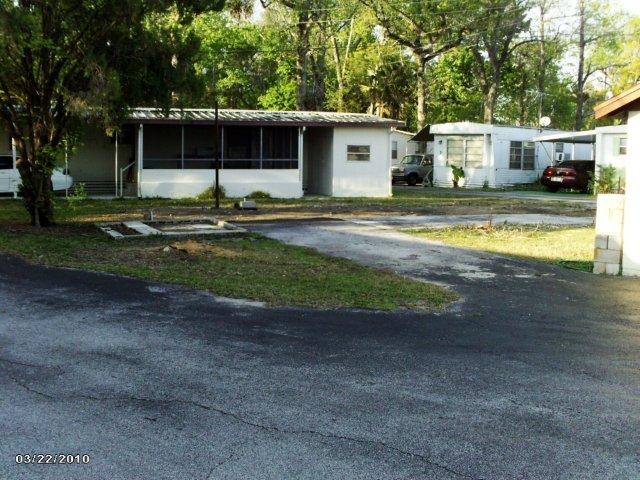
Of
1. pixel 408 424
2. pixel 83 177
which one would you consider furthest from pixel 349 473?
pixel 83 177

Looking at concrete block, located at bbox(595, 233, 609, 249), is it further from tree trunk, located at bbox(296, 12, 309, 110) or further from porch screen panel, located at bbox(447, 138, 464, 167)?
tree trunk, located at bbox(296, 12, 309, 110)

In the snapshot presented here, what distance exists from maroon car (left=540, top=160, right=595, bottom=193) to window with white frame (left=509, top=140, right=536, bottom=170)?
3490 millimetres

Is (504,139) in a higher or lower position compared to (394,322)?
higher

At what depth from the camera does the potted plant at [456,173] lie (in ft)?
115

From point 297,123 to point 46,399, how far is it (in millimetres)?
22632

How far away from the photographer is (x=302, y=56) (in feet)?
123

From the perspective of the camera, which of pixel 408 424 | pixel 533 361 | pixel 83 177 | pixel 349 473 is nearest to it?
pixel 349 473

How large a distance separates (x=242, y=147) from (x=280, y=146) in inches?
57.4

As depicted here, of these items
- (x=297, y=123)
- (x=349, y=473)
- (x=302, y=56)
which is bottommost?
(x=349, y=473)

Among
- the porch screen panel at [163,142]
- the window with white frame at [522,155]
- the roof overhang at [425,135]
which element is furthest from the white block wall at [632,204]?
the roof overhang at [425,135]

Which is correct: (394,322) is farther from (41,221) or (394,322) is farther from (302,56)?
(302,56)

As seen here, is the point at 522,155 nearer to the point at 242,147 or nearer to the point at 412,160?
the point at 412,160

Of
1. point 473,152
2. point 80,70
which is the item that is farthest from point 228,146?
point 473,152

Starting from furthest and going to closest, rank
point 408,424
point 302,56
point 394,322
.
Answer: point 302,56 < point 394,322 < point 408,424
